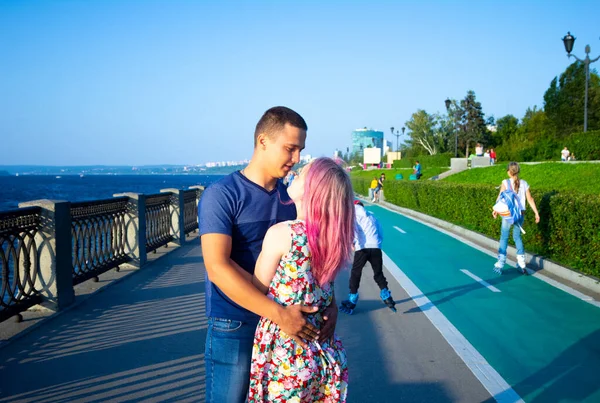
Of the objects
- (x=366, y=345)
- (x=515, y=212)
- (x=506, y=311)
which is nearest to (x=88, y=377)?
(x=366, y=345)

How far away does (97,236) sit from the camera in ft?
26.3

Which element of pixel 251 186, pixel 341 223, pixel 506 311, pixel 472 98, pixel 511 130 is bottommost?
pixel 506 311

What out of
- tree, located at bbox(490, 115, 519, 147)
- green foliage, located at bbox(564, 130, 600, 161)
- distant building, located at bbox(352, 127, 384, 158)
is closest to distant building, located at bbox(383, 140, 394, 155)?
distant building, located at bbox(352, 127, 384, 158)

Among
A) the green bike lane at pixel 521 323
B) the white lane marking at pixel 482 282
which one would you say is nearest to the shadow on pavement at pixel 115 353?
the green bike lane at pixel 521 323

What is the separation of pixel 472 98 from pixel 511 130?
35.2 feet

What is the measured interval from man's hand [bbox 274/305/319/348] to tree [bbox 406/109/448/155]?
97.6m

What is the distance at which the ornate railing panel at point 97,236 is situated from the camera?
726 cm

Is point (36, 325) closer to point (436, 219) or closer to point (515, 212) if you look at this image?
point (515, 212)

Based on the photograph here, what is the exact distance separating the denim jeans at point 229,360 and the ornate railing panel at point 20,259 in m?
3.86

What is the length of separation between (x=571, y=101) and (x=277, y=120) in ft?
201

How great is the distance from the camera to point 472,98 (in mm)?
86688

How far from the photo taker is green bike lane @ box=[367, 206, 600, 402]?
457cm

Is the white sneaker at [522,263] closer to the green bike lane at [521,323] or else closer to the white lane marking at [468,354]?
the green bike lane at [521,323]

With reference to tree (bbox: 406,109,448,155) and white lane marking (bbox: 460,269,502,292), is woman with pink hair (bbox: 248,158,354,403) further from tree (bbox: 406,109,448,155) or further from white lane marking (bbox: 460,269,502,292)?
tree (bbox: 406,109,448,155)
